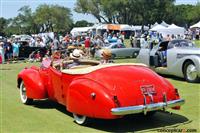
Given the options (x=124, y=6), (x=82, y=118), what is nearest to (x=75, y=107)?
(x=82, y=118)

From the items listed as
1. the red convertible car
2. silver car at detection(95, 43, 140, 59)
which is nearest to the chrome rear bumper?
the red convertible car

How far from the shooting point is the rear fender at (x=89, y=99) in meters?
6.61

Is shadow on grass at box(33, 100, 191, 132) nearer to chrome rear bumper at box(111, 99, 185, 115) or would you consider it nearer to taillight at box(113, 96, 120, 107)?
chrome rear bumper at box(111, 99, 185, 115)

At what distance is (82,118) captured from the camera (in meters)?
7.28

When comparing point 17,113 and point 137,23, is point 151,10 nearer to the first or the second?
point 137,23

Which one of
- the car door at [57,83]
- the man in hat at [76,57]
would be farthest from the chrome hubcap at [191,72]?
the car door at [57,83]

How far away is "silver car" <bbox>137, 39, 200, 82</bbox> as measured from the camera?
13.0m

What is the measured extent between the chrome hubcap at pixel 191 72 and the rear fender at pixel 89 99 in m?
6.49

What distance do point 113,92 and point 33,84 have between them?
9.69 feet

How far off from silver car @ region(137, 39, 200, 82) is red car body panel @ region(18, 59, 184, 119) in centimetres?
568

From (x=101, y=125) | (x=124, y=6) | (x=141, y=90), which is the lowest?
(x=101, y=125)

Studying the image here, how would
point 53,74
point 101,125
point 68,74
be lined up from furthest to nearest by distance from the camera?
1. point 53,74
2. point 68,74
3. point 101,125

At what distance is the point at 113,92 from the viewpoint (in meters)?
6.70

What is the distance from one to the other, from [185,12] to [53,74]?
119 meters
